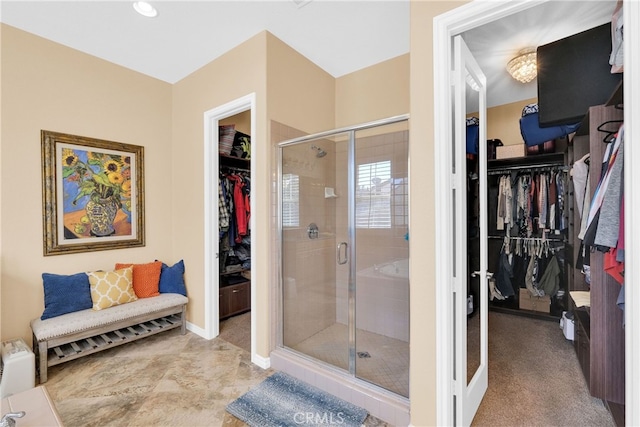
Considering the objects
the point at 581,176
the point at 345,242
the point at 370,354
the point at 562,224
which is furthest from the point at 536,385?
the point at 562,224

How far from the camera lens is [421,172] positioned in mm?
1527

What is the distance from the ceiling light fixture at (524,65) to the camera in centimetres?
249

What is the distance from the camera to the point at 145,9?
217 cm

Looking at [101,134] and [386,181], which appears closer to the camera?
[386,181]

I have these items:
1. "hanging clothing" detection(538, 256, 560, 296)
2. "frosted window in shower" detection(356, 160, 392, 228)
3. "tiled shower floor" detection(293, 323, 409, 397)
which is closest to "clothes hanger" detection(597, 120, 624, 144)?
"frosted window in shower" detection(356, 160, 392, 228)

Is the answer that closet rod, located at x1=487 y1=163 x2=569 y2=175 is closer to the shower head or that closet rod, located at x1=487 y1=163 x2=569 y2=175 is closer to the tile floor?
the shower head

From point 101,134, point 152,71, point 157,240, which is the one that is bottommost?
point 157,240

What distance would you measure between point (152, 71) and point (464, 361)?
147 inches

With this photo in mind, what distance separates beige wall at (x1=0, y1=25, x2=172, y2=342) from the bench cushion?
355 mm

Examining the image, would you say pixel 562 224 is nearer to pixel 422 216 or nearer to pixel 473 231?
pixel 473 231

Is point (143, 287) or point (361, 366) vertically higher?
point (143, 287)

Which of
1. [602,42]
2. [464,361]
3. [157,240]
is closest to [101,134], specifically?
[157,240]

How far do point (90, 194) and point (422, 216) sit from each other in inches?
118

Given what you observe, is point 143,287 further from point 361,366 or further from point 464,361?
point 464,361
